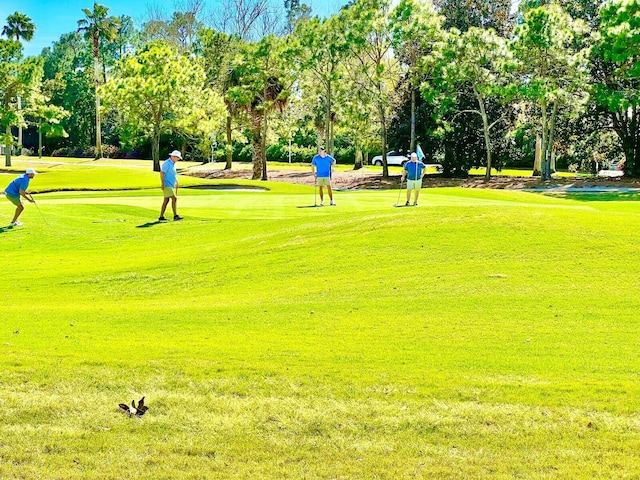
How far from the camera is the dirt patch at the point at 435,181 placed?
4651cm

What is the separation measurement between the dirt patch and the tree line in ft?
4.78

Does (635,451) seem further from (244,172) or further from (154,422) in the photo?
(244,172)

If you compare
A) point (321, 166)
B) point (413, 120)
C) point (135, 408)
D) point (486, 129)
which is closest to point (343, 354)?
point (135, 408)

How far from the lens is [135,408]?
21.1ft

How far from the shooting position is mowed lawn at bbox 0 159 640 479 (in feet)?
18.3

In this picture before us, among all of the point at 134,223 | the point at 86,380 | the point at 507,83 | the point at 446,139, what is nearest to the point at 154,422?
the point at 86,380

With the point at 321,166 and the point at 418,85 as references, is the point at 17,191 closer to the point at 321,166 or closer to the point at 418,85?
the point at 321,166

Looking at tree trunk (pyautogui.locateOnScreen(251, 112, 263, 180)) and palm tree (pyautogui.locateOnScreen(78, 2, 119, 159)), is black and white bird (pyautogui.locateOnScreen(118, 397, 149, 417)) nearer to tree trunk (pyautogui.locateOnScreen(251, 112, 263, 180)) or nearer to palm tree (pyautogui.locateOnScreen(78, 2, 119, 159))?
tree trunk (pyautogui.locateOnScreen(251, 112, 263, 180))

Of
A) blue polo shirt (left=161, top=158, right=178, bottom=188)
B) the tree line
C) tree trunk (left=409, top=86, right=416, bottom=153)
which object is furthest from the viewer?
tree trunk (left=409, top=86, right=416, bottom=153)

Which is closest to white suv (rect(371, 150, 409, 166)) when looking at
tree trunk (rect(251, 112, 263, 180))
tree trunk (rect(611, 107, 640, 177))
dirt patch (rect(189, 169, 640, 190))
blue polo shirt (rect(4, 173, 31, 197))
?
dirt patch (rect(189, 169, 640, 190))

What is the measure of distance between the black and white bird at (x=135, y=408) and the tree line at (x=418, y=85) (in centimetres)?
3777

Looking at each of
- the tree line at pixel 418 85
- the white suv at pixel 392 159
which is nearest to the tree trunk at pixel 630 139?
the tree line at pixel 418 85

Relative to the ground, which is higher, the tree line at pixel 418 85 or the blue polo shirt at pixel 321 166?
the tree line at pixel 418 85

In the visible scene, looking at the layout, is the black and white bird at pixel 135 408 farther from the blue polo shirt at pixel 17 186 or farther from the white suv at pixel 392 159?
the white suv at pixel 392 159
